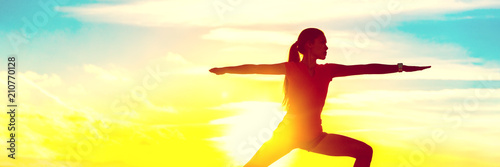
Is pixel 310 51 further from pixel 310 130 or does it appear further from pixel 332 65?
pixel 310 130

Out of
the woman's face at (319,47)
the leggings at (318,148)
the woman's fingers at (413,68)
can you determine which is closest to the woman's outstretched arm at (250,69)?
the woman's face at (319,47)

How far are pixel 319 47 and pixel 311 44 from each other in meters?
0.12

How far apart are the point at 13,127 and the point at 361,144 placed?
922 centimetres

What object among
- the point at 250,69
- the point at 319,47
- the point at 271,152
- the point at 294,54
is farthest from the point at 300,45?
the point at 271,152

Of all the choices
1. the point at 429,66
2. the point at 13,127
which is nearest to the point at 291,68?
the point at 429,66

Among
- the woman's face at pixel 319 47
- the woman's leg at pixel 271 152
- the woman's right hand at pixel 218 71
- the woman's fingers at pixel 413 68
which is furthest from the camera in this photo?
the woman's fingers at pixel 413 68

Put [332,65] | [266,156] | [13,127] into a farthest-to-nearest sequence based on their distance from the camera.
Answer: [13,127] < [332,65] < [266,156]

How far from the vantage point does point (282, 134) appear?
8430 mm

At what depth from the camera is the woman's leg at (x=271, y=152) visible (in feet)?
27.1

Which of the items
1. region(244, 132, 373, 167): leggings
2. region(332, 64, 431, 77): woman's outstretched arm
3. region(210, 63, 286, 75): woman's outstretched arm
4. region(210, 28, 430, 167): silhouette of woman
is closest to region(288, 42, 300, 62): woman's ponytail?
region(210, 28, 430, 167): silhouette of woman

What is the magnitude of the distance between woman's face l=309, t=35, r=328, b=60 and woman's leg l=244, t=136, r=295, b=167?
4.16 ft

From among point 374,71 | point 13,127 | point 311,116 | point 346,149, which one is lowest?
point 346,149

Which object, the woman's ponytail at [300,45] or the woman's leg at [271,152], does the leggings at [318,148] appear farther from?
the woman's ponytail at [300,45]

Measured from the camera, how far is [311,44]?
28.4 ft
